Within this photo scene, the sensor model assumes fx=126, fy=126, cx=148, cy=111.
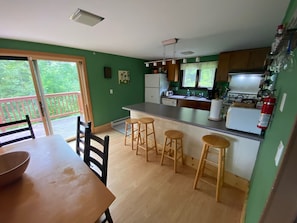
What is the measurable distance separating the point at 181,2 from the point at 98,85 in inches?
114

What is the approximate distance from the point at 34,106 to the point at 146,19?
3.81 meters

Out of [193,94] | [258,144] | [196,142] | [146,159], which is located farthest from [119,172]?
[193,94]

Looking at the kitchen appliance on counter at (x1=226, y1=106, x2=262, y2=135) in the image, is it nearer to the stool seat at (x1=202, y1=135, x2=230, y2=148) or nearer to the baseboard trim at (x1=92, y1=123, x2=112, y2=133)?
the stool seat at (x1=202, y1=135, x2=230, y2=148)

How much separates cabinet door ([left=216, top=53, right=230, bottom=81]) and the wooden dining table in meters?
3.93

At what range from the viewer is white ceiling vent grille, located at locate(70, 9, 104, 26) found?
1394mm

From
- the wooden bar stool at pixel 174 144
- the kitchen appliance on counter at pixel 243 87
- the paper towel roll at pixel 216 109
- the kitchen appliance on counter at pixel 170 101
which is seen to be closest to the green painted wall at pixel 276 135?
the paper towel roll at pixel 216 109

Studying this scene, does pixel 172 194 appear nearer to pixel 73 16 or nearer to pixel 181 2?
pixel 181 2

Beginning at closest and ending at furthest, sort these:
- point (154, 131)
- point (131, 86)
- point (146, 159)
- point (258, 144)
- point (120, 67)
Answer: point (258, 144) < point (146, 159) < point (154, 131) < point (120, 67) < point (131, 86)

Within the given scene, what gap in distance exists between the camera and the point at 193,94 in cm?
462

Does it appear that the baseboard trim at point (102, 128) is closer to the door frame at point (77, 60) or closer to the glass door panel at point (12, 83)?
the door frame at point (77, 60)

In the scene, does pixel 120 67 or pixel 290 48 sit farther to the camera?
pixel 120 67

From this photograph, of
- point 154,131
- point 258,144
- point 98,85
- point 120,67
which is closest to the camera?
point 258,144

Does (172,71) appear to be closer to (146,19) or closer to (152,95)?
(152,95)

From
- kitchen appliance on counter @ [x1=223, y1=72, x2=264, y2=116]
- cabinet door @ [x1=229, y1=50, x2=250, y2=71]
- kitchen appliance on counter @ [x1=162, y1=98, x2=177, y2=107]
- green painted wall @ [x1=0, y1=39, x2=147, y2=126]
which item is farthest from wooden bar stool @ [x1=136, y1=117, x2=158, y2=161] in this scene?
cabinet door @ [x1=229, y1=50, x2=250, y2=71]
